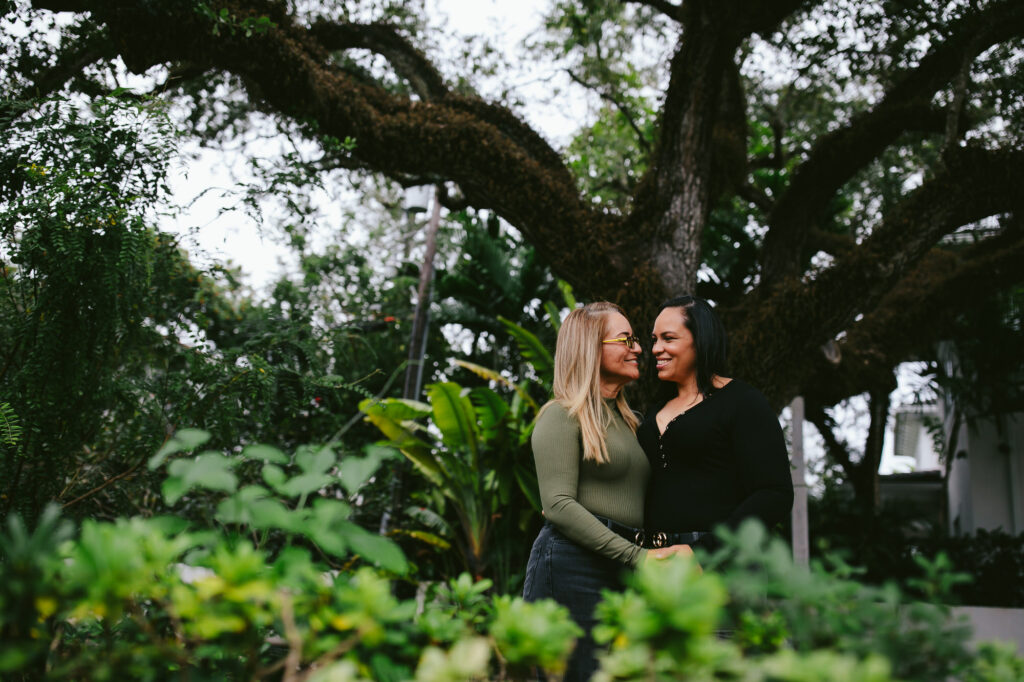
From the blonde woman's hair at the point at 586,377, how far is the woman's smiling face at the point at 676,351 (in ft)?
0.79

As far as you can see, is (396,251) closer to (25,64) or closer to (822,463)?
(25,64)

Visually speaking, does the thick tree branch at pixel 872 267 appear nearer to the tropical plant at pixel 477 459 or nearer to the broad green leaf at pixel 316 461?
the tropical plant at pixel 477 459

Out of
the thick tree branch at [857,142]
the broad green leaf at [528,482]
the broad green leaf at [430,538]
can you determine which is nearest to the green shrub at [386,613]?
the broad green leaf at [528,482]

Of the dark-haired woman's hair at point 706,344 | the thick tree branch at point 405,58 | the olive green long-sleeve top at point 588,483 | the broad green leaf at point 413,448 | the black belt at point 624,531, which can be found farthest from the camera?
the broad green leaf at point 413,448

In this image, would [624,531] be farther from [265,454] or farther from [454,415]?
[454,415]

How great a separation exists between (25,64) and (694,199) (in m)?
5.20

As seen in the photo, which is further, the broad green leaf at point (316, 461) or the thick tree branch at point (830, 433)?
the thick tree branch at point (830, 433)

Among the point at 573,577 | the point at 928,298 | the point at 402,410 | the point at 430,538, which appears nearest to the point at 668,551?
the point at 573,577

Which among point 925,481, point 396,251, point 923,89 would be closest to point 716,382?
point 923,89

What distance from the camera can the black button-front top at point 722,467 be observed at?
2512 mm

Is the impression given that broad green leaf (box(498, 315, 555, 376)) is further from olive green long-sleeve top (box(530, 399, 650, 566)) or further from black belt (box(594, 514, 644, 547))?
black belt (box(594, 514, 644, 547))

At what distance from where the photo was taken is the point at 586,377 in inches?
112

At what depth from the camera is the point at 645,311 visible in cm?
530

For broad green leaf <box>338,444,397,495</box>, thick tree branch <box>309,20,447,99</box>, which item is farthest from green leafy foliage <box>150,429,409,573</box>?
thick tree branch <box>309,20,447,99</box>
